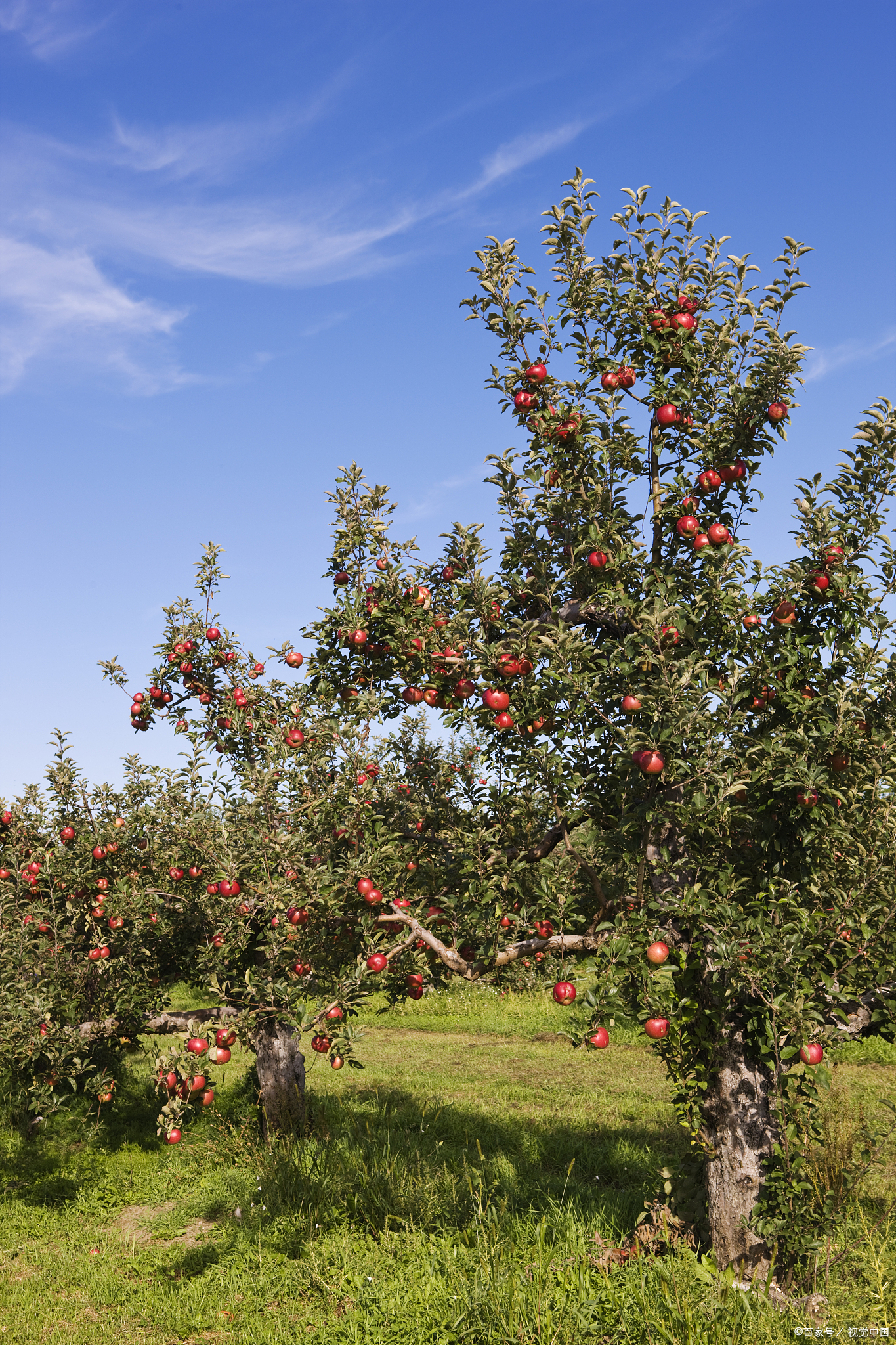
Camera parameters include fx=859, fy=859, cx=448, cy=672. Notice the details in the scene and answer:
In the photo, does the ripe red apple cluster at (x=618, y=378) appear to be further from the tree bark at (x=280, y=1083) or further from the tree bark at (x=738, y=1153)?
the tree bark at (x=280, y=1083)

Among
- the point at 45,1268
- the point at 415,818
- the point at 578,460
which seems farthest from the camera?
the point at 45,1268

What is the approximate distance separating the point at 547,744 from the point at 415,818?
77.8 inches

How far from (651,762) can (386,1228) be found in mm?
4793

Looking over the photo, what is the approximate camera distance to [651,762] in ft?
15.9

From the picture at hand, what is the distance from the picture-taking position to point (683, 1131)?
1012 centimetres

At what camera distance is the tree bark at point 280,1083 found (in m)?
9.93

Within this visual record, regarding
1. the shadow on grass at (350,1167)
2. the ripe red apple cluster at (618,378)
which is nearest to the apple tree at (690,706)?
the ripe red apple cluster at (618,378)

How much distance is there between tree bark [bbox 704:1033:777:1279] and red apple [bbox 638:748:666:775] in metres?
2.28

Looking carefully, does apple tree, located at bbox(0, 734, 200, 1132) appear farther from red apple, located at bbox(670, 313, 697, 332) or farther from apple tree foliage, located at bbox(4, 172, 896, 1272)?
red apple, located at bbox(670, 313, 697, 332)

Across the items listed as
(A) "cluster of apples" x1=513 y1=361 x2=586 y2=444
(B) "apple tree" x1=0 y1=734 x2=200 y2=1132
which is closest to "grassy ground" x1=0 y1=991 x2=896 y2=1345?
(B) "apple tree" x1=0 y1=734 x2=200 y2=1132

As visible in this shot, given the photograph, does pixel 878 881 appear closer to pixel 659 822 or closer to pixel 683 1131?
pixel 659 822

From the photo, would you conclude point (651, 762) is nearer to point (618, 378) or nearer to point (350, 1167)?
point (618, 378)

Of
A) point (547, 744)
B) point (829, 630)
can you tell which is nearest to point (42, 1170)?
point (547, 744)

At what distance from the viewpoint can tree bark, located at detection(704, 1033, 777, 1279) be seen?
5699mm
